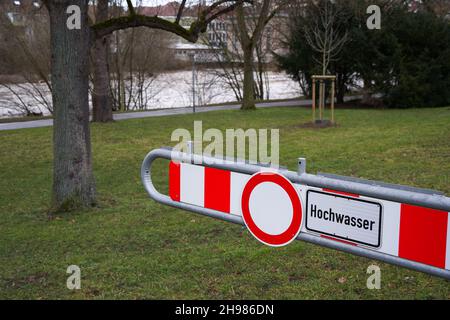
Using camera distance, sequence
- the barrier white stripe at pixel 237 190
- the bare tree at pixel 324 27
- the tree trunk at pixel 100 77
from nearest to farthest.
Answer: the barrier white stripe at pixel 237 190
the tree trunk at pixel 100 77
the bare tree at pixel 324 27

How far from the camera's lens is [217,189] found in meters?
3.10

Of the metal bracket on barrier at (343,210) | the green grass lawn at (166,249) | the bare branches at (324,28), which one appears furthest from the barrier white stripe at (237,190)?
the bare branches at (324,28)

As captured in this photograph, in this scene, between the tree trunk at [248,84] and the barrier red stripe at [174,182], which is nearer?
the barrier red stripe at [174,182]

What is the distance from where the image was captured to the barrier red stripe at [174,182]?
3344mm

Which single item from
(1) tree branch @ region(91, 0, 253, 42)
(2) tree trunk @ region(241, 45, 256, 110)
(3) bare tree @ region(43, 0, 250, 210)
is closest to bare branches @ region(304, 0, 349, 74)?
(2) tree trunk @ region(241, 45, 256, 110)

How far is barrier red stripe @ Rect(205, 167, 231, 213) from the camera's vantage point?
3.04 m

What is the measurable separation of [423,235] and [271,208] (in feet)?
2.65

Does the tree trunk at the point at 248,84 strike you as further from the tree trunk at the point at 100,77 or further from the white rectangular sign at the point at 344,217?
the white rectangular sign at the point at 344,217

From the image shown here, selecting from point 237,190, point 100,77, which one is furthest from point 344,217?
point 100,77

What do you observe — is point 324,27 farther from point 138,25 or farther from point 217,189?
point 217,189

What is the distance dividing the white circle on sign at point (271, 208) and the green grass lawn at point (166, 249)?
4.79 feet

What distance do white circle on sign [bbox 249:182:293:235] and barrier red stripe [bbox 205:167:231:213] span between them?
0.67 ft

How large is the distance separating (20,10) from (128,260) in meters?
25.8

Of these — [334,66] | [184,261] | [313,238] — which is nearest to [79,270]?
[184,261]
